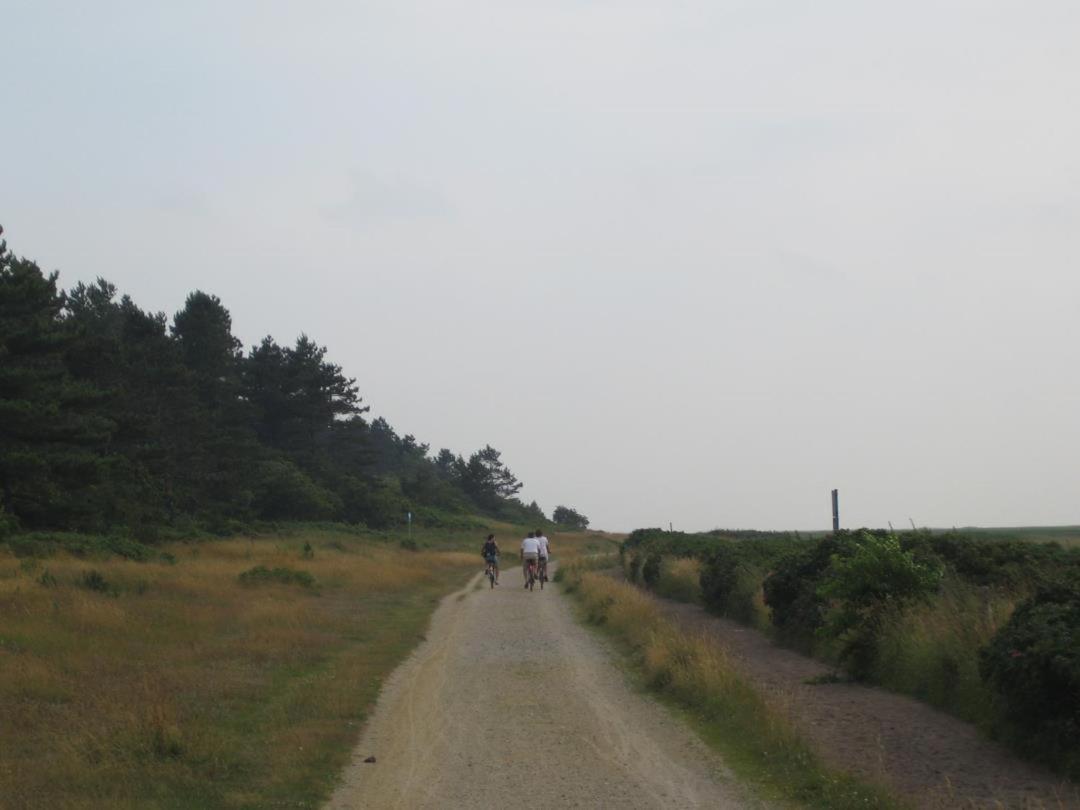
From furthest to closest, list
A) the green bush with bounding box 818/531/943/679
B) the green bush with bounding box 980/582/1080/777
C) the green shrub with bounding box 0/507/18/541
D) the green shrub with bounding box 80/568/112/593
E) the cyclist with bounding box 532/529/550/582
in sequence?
1. the cyclist with bounding box 532/529/550/582
2. the green shrub with bounding box 0/507/18/541
3. the green shrub with bounding box 80/568/112/593
4. the green bush with bounding box 818/531/943/679
5. the green bush with bounding box 980/582/1080/777

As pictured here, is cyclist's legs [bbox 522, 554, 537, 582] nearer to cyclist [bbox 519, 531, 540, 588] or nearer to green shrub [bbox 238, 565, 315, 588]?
cyclist [bbox 519, 531, 540, 588]

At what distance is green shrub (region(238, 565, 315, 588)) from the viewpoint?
24.6 m

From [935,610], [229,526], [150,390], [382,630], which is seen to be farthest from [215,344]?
[935,610]

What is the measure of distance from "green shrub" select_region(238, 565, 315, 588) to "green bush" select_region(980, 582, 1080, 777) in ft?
64.2

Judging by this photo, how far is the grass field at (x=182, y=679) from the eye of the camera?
7.71 m

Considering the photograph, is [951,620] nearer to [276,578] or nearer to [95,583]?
[95,583]

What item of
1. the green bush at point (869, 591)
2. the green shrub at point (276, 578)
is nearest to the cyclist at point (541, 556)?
the green shrub at point (276, 578)

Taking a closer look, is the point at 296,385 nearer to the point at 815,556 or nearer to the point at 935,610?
the point at 815,556

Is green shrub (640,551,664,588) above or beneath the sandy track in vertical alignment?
above

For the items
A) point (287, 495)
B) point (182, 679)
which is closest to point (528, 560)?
point (182, 679)

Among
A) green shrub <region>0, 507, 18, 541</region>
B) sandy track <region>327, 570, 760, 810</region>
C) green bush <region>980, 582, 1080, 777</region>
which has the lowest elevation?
sandy track <region>327, 570, 760, 810</region>

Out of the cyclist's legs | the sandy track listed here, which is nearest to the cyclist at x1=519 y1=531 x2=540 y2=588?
the cyclist's legs

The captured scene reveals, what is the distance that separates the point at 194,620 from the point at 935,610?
12189 millimetres

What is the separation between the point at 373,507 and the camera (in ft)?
247
